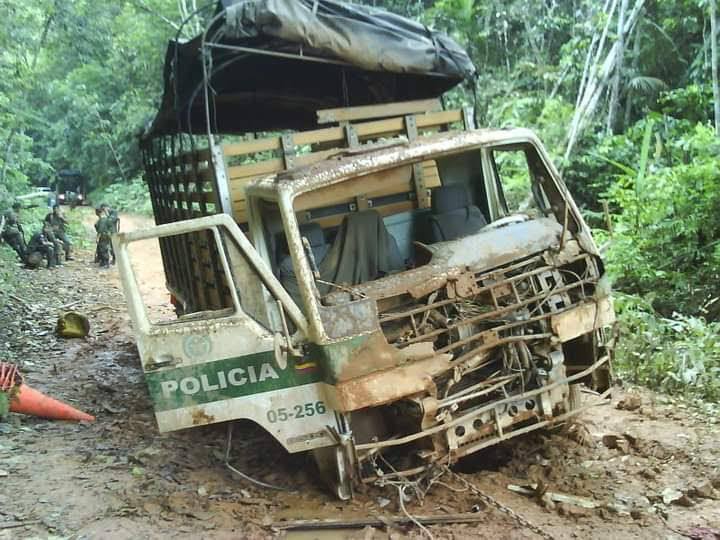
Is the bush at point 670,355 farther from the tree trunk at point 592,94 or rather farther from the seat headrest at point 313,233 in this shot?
the tree trunk at point 592,94

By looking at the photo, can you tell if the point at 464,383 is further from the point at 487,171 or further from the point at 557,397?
the point at 487,171

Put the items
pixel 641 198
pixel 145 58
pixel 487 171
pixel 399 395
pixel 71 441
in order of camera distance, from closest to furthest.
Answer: pixel 399 395
pixel 71 441
pixel 487 171
pixel 641 198
pixel 145 58

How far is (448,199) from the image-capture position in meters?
4.60

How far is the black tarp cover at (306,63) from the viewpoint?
4266mm

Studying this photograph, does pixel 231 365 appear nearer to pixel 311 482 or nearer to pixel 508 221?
pixel 311 482

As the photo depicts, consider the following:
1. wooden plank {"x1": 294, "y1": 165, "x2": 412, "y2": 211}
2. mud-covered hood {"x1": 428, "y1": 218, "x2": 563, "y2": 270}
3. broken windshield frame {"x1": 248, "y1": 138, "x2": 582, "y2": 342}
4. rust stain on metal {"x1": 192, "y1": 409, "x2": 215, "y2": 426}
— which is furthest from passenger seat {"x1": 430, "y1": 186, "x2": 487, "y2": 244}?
rust stain on metal {"x1": 192, "y1": 409, "x2": 215, "y2": 426}

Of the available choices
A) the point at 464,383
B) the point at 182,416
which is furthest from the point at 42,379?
the point at 464,383

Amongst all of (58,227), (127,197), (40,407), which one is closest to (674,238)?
(40,407)

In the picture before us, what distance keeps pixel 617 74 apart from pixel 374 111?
280 inches

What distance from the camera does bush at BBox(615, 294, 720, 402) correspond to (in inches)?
204

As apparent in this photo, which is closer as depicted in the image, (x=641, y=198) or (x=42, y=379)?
(x=42, y=379)

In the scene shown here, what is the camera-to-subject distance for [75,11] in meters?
16.0

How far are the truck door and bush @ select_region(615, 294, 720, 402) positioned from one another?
123 inches

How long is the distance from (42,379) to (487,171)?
4.45 meters
